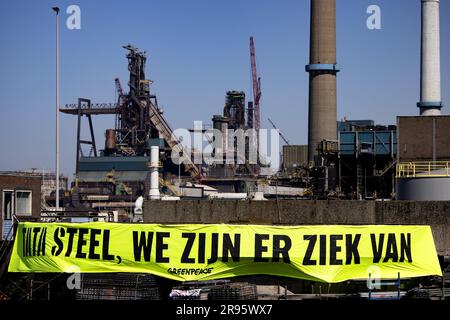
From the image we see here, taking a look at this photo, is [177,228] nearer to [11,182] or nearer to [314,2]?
[11,182]

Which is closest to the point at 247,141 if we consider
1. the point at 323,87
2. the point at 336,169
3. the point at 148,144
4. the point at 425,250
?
the point at 148,144

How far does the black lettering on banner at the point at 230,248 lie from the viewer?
57.0ft

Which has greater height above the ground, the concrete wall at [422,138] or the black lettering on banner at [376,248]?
the concrete wall at [422,138]

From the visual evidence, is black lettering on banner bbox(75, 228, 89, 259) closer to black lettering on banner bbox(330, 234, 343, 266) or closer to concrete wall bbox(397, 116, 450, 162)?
→ black lettering on banner bbox(330, 234, 343, 266)

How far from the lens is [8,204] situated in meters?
32.5

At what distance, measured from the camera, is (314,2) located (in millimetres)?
86125

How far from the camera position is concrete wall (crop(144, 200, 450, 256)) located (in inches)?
1220

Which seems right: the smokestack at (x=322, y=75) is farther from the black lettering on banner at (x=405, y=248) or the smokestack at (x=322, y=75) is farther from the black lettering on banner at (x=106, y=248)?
the black lettering on banner at (x=106, y=248)

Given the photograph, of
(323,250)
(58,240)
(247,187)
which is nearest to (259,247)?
(323,250)

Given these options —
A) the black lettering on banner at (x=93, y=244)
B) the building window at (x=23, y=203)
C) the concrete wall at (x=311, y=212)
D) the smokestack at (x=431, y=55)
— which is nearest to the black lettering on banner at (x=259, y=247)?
the black lettering on banner at (x=93, y=244)

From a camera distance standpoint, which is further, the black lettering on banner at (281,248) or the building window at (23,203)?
the building window at (23,203)

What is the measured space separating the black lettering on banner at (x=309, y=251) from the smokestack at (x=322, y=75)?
68.1m

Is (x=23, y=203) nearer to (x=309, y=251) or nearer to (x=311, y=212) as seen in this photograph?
(x=311, y=212)

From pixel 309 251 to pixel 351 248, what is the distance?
106 centimetres
